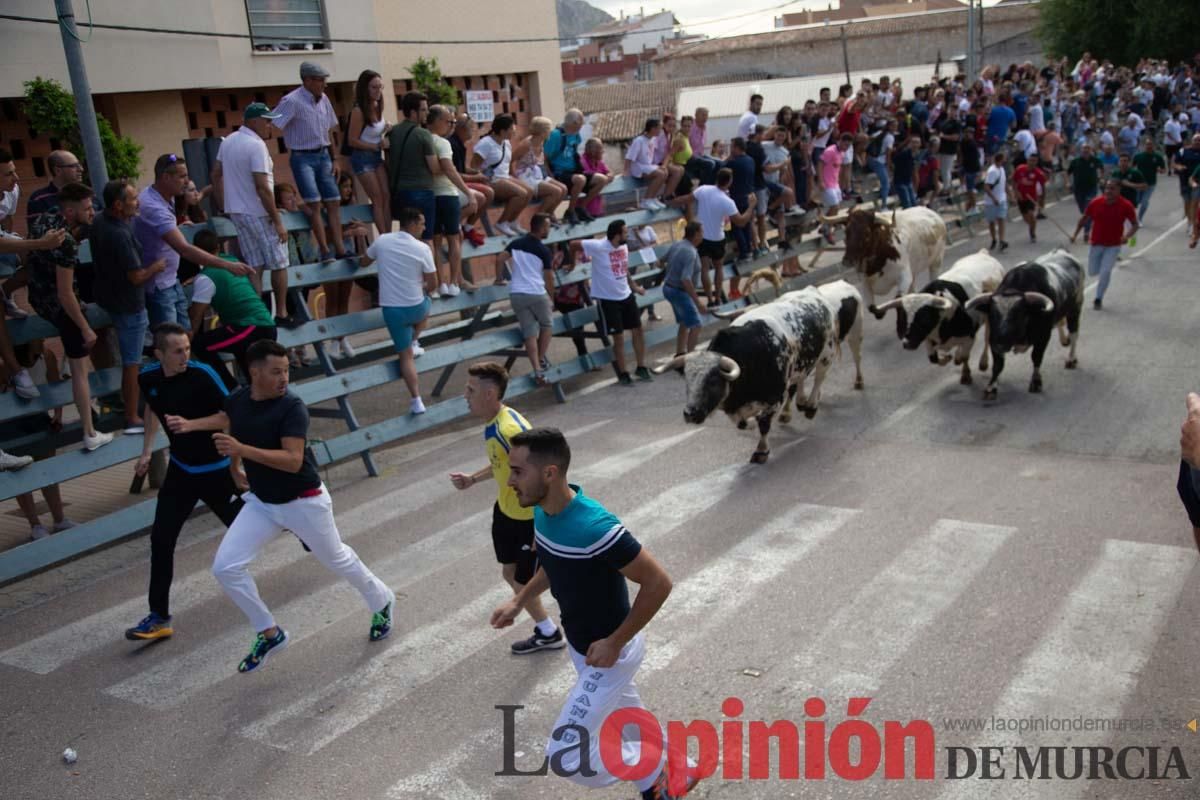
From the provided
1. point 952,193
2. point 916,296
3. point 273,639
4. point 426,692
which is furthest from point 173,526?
point 952,193

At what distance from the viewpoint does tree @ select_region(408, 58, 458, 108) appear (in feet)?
70.1

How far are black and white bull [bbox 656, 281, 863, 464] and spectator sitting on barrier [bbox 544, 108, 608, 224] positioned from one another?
4.53m

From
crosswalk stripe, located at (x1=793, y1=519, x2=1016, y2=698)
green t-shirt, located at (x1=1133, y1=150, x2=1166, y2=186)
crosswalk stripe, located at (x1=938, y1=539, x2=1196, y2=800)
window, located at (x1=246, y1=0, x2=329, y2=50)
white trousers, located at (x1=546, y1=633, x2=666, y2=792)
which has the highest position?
window, located at (x1=246, y1=0, x2=329, y2=50)

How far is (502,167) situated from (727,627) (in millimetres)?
8810

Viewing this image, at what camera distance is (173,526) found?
748cm

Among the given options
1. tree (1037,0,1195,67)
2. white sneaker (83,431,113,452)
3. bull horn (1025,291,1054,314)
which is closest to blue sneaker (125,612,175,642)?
white sneaker (83,431,113,452)

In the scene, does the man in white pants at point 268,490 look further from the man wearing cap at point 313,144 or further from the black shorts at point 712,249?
the black shorts at point 712,249

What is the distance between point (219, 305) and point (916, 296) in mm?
7675

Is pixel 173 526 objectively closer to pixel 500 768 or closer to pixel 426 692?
pixel 426 692

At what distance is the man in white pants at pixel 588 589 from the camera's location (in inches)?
179

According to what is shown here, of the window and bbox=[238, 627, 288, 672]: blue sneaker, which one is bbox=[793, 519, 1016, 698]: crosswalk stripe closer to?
bbox=[238, 627, 288, 672]: blue sneaker

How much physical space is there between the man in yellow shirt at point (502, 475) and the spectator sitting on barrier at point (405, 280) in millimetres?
5141

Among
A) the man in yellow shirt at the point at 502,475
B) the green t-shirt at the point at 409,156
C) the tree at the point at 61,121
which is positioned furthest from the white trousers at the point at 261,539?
the tree at the point at 61,121

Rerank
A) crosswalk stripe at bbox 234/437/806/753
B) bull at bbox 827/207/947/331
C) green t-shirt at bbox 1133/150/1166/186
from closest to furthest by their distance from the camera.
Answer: crosswalk stripe at bbox 234/437/806/753, bull at bbox 827/207/947/331, green t-shirt at bbox 1133/150/1166/186
